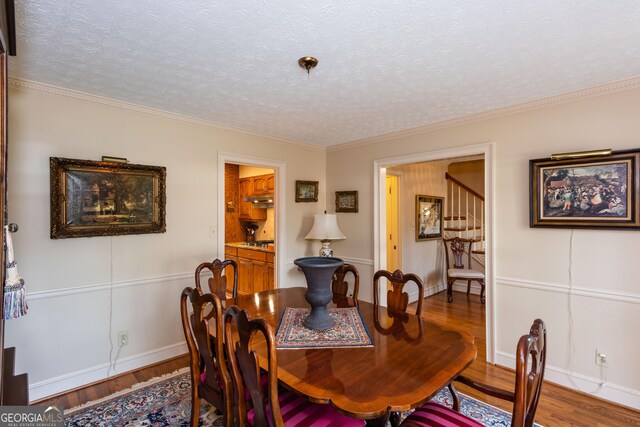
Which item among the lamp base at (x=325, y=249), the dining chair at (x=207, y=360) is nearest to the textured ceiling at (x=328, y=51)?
the dining chair at (x=207, y=360)

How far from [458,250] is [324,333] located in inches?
166

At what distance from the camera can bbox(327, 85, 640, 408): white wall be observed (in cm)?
232

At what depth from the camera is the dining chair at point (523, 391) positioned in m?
1.08

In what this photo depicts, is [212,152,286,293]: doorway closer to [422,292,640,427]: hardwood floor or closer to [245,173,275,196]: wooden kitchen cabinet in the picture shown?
[245,173,275,196]: wooden kitchen cabinet

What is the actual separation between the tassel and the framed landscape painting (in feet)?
11.3

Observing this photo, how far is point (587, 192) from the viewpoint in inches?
95.5

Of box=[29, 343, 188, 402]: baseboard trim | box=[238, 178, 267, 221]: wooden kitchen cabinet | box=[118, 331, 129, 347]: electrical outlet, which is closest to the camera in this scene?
box=[29, 343, 188, 402]: baseboard trim

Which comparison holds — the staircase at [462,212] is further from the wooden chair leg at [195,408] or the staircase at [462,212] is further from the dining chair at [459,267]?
the wooden chair leg at [195,408]

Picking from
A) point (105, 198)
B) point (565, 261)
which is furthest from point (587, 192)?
point (105, 198)

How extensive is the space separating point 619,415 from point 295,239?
3319 millimetres

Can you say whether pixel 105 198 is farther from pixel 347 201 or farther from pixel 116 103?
pixel 347 201

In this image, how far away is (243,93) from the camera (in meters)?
2.51

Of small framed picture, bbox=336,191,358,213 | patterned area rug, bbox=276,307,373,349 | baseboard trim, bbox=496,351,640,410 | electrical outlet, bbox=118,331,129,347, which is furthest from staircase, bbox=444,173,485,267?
electrical outlet, bbox=118,331,129,347

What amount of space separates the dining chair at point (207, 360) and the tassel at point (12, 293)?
0.69 meters
